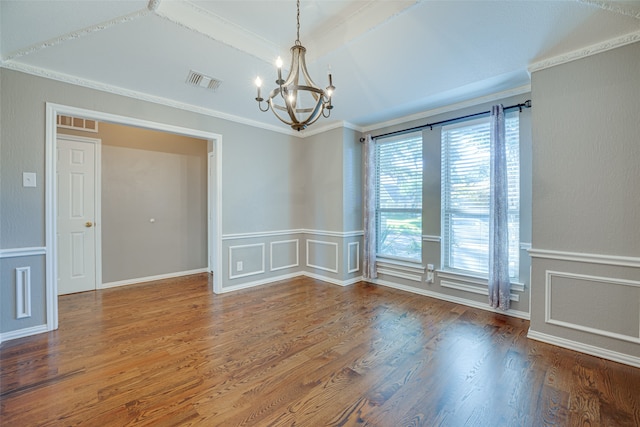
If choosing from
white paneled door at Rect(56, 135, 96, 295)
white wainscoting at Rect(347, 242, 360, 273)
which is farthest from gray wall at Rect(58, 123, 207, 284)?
white wainscoting at Rect(347, 242, 360, 273)

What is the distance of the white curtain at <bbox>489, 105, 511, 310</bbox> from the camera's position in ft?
10.2

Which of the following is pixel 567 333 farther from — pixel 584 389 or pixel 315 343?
pixel 315 343

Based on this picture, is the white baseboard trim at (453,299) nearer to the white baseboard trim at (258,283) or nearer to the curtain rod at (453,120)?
the white baseboard trim at (258,283)

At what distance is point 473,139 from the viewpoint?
3482 millimetres

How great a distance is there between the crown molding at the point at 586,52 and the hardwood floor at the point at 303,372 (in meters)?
2.55

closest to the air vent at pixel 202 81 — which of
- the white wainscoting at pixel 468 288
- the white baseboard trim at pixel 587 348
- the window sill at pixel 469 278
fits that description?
the window sill at pixel 469 278

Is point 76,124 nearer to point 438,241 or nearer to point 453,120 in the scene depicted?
point 453,120

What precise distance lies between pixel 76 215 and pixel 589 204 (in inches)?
239

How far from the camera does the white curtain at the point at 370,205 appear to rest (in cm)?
443

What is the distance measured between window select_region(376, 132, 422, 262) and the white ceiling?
3.17 feet

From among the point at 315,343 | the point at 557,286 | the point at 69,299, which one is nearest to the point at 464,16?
the point at 557,286

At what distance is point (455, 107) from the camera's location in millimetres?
3611

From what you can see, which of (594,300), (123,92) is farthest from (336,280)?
(123,92)

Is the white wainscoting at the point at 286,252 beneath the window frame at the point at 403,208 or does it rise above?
beneath
